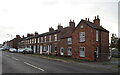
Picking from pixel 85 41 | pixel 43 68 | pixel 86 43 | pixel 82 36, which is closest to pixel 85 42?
pixel 85 41

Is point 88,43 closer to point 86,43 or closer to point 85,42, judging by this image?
point 86,43

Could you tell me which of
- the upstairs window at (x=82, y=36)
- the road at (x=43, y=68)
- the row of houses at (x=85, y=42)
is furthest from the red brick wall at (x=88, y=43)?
the road at (x=43, y=68)

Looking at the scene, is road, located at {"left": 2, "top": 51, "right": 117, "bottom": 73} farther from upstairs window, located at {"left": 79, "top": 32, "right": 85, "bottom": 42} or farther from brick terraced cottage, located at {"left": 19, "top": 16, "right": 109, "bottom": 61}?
upstairs window, located at {"left": 79, "top": 32, "right": 85, "bottom": 42}

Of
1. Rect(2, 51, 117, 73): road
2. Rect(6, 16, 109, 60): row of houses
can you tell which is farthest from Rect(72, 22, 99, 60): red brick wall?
Rect(2, 51, 117, 73): road

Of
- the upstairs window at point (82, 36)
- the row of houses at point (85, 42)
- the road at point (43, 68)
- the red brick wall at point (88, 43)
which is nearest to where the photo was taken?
the road at point (43, 68)

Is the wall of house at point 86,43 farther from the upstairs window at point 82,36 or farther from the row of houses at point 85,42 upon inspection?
the upstairs window at point 82,36

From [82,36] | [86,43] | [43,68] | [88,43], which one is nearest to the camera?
[43,68]

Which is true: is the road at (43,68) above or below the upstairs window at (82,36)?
below

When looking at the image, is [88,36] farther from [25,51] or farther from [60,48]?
[25,51]

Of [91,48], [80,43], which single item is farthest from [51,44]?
[91,48]

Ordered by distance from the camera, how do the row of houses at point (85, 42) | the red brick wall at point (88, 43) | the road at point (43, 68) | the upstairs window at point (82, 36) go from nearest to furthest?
the road at point (43, 68) < the red brick wall at point (88, 43) < the row of houses at point (85, 42) < the upstairs window at point (82, 36)

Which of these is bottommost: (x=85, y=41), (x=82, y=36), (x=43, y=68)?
(x=43, y=68)

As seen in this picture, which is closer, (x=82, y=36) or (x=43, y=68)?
(x=43, y=68)

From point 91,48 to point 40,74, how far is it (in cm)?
2057
